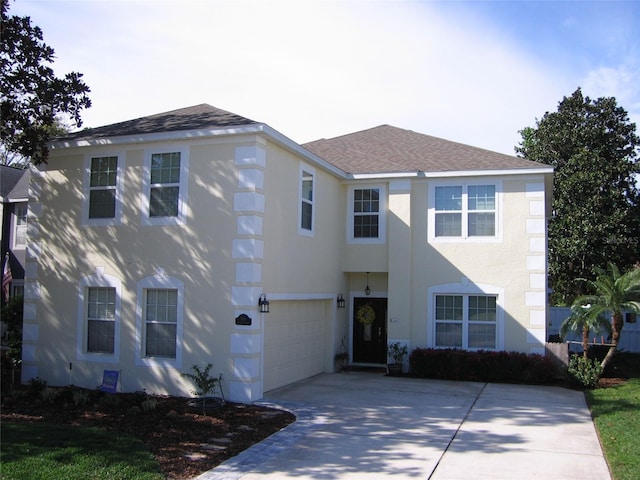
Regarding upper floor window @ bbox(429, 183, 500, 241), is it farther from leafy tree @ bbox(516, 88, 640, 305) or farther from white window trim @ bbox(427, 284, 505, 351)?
leafy tree @ bbox(516, 88, 640, 305)

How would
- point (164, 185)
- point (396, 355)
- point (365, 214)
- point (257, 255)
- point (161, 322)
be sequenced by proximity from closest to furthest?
point (257, 255) → point (161, 322) → point (164, 185) → point (396, 355) → point (365, 214)

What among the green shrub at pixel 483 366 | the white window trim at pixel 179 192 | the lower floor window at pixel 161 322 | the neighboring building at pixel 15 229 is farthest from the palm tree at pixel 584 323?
the neighboring building at pixel 15 229

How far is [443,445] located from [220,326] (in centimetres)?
515

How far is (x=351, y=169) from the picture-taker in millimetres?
17531

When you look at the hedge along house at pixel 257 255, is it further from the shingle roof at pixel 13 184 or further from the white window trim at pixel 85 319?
the shingle roof at pixel 13 184

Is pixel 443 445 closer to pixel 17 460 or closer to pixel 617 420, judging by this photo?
pixel 617 420

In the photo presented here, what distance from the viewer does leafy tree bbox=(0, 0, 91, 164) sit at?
12844mm

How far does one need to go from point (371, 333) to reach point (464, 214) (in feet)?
14.1

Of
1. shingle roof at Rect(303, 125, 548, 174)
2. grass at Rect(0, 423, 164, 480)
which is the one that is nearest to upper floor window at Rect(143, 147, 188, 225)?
grass at Rect(0, 423, 164, 480)

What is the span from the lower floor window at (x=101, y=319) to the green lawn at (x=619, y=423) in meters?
9.70

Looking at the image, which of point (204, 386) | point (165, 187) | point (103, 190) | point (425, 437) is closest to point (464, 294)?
point (425, 437)

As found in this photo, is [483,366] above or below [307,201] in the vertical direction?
below

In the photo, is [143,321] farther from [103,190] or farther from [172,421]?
[172,421]

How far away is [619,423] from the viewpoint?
1060 cm
